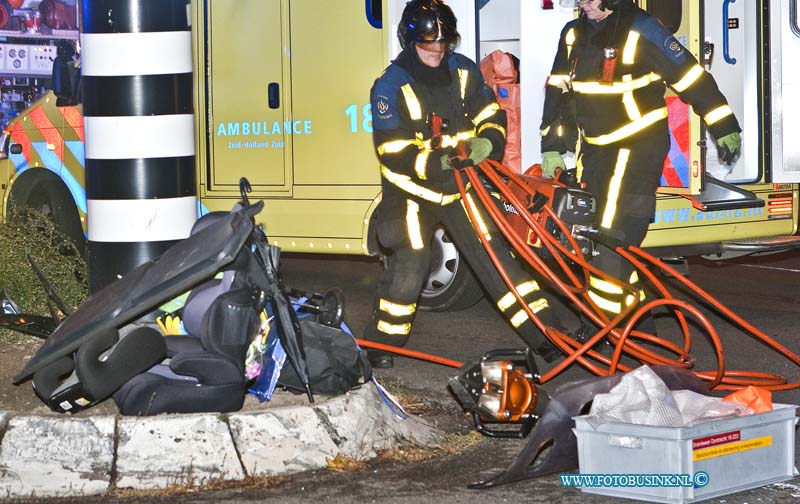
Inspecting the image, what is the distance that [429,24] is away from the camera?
639 centimetres

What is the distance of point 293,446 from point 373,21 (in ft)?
13.4

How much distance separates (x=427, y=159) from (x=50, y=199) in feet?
15.8

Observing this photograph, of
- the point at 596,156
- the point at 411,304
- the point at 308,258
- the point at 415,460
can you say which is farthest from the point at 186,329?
the point at 308,258

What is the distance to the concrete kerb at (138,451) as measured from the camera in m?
4.69

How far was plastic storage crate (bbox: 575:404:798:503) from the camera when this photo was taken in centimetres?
429

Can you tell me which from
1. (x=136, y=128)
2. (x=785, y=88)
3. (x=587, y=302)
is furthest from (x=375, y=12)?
(x=587, y=302)

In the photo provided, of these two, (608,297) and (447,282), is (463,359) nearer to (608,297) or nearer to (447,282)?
(608,297)

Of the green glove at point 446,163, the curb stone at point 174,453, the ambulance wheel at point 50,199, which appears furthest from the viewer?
the ambulance wheel at point 50,199

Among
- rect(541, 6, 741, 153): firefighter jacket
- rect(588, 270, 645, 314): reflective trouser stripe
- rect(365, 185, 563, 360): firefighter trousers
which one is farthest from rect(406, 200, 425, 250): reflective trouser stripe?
rect(541, 6, 741, 153): firefighter jacket

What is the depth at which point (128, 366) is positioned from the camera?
4742 millimetres

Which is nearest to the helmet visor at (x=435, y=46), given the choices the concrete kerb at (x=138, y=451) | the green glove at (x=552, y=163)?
the green glove at (x=552, y=163)

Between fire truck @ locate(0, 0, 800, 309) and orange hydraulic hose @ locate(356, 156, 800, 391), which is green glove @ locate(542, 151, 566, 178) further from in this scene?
fire truck @ locate(0, 0, 800, 309)

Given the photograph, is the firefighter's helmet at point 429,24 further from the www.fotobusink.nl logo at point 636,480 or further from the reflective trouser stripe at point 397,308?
the www.fotobusink.nl logo at point 636,480

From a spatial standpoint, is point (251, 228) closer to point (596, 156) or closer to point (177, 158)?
point (177, 158)
